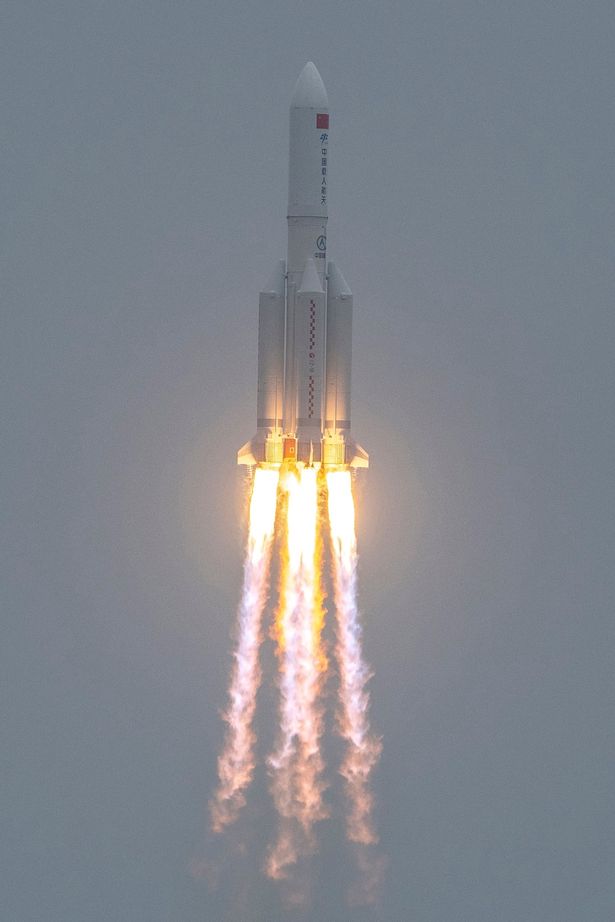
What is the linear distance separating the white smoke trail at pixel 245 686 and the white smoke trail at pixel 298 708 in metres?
0.64

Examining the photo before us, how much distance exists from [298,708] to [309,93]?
1590cm

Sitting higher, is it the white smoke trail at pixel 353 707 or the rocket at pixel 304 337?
the rocket at pixel 304 337

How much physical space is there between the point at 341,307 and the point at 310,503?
5107 millimetres

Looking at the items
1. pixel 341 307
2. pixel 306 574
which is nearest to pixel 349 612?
pixel 306 574

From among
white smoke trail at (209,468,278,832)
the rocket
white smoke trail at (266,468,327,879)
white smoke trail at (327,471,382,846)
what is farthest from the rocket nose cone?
white smoke trail at (327,471,382,846)

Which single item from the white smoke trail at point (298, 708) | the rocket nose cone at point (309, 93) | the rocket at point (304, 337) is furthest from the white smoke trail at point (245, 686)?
the rocket nose cone at point (309, 93)

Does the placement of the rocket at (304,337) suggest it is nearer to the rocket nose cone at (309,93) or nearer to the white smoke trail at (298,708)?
the rocket nose cone at (309,93)

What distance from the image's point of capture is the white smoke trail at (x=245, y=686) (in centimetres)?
10931

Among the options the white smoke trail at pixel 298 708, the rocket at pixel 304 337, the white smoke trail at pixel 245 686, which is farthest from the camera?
the white smoke trail at pixel 245 686

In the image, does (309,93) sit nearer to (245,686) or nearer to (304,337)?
(304,337)

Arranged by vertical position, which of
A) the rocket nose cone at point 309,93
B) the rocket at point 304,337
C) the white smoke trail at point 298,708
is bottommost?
the white smoke trail at point 298,708

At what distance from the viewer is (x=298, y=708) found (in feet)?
359

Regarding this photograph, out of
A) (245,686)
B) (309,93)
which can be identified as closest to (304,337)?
(309,93)

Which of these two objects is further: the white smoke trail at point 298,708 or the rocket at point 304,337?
the white smoke trail at point 298,708
